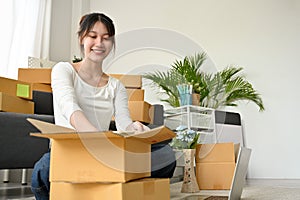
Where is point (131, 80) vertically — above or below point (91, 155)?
above

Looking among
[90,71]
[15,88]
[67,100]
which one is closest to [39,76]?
[15,88]

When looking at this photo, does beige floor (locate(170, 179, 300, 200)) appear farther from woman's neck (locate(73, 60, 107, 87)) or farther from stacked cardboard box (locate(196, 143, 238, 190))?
woman's neck (locate(73, 60, 107, 87))

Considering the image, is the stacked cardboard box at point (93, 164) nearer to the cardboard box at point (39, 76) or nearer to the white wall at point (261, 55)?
the cardboard box at point (39, 76)

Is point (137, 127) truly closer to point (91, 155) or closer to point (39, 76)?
point (91, 155)

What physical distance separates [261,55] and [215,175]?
5.66ft

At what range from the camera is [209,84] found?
3547mm

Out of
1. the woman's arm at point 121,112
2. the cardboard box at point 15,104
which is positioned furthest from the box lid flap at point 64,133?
the cardboard box at point 15,104

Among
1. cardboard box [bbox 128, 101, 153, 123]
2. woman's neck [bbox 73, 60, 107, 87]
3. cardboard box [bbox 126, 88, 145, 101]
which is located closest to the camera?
woman's neck [bbox 73, 60, 107, 87]

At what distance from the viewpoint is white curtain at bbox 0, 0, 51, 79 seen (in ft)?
11.6

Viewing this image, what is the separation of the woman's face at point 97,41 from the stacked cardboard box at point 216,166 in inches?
61.4

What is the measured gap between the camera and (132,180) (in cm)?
89

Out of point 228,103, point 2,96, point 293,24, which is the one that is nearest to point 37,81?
point 2,96

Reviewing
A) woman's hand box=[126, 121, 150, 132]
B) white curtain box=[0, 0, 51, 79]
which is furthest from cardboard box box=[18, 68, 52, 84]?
white curtain box=[0, 0, 51, 79]

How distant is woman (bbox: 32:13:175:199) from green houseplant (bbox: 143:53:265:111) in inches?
86.4
